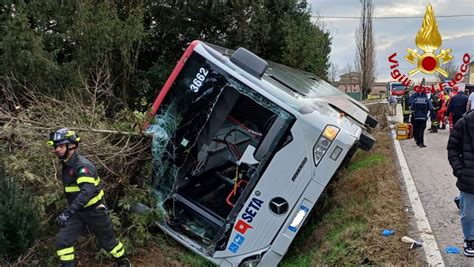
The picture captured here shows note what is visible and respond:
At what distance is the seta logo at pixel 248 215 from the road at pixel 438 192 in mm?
1890

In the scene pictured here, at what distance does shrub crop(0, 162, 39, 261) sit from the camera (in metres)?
4.54

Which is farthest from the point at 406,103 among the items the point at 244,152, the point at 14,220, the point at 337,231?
the point at 14,220

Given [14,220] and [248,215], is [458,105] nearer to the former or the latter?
[248,215]

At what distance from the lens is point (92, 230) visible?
16.4 ft

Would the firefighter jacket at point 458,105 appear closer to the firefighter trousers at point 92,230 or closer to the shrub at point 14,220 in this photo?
the firefighter trousers at point 92,230

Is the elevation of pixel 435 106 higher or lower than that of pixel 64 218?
higher

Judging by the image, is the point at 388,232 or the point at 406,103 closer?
the point at 388,232

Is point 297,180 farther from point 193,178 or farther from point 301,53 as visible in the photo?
point 301,53

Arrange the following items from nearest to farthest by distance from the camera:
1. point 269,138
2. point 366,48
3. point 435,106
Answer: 1. point 269,138
2. point 435,106
3. point 366,48

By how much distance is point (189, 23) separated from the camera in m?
13.9

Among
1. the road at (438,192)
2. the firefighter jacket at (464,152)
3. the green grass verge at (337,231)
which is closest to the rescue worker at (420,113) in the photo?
the road at (438,192)

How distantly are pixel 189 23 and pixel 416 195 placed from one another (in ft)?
29.8

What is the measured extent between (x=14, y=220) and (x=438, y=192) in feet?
18.4

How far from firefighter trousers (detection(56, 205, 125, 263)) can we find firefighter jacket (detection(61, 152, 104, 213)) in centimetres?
13
